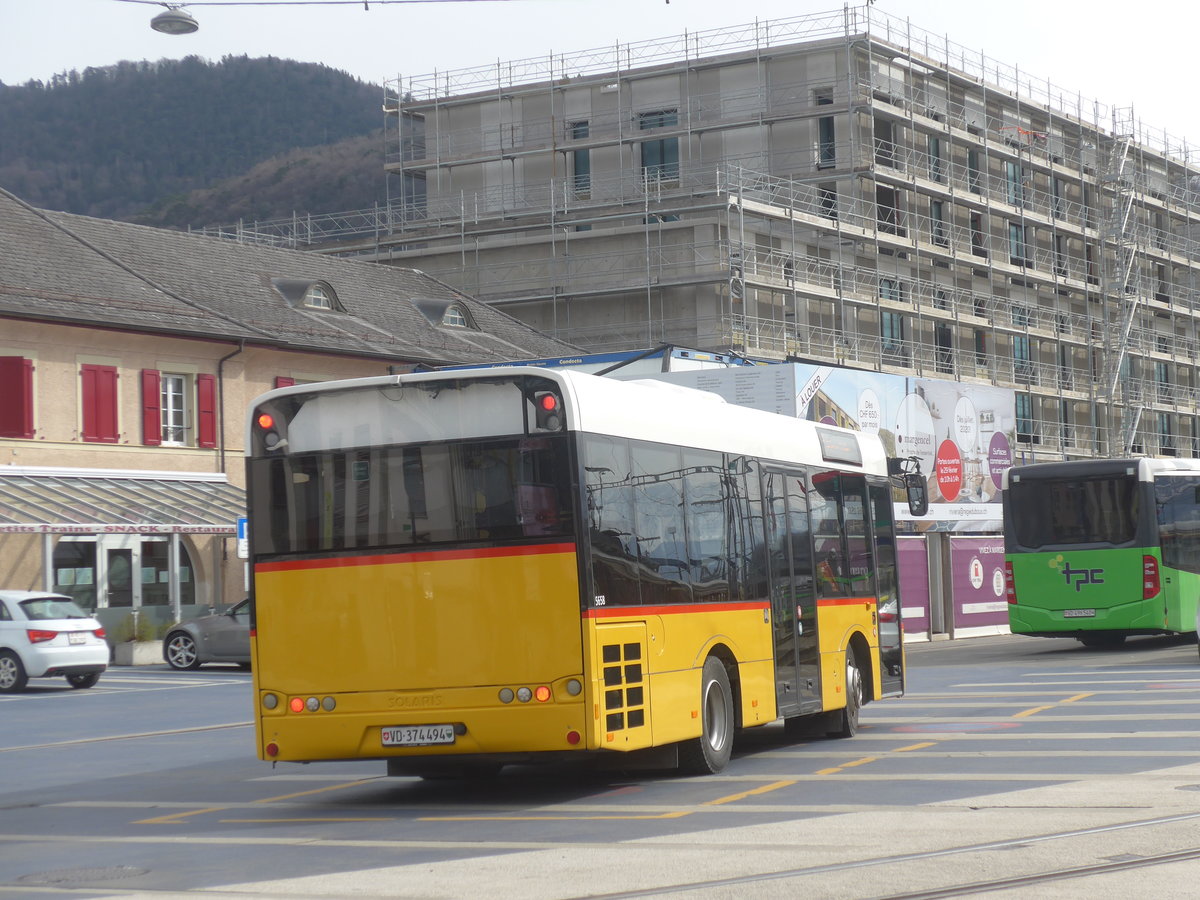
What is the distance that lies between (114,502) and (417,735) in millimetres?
27832

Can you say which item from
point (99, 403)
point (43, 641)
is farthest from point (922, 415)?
point (43, 641)

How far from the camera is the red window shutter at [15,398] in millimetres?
39094

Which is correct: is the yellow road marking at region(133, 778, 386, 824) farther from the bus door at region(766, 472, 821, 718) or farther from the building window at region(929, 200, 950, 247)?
the building window at region(929, 200, 950, 247)

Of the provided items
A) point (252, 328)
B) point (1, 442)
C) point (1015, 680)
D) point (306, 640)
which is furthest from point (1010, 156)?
point (306, 640)

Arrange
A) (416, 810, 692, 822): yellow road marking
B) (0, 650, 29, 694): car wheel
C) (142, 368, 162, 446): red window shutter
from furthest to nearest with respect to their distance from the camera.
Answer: (142, 368, 162, 446): red window shutter, (0, 650, 29, 694): car wheel, (416, 810, 692, 822): yellow road marking

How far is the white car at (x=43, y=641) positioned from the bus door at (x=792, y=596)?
15.9 m

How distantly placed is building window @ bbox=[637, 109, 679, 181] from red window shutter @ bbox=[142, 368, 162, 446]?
1229 inches

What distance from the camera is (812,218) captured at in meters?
64.9

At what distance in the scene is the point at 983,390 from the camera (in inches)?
1811

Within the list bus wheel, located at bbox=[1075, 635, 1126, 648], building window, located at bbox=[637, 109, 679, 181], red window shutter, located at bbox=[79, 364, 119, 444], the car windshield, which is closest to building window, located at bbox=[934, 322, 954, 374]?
building window, located at bbox=[637, 109, 679, 181]

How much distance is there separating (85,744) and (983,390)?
31.1 meters

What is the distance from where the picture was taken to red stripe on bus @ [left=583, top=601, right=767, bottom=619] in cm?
1195

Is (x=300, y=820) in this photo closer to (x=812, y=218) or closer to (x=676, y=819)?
(x=676, y=819)

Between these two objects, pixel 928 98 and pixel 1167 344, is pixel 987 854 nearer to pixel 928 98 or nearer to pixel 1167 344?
pixel 928 98
